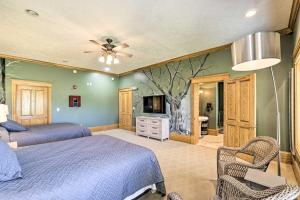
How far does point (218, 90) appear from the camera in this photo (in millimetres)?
7055

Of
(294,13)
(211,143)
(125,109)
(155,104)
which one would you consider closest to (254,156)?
(294,13)

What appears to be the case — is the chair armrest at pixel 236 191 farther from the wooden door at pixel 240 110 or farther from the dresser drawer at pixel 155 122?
the dresser drawer at pixel 155 122

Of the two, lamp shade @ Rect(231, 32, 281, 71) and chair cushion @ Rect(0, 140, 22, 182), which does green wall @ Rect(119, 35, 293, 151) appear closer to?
lamp shade @ Rect(231, 32, 281, 71)

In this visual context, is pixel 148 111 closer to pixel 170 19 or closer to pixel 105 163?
pixel 170 19

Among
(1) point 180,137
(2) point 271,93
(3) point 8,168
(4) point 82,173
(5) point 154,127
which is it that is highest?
(2) point 271,93

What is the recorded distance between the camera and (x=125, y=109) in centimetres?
764

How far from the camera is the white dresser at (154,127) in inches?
214

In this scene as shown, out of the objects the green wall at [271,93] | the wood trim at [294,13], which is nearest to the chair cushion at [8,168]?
the wood trim at [294,13]

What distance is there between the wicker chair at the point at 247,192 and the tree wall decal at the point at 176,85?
3891 mm

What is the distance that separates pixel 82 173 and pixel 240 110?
11.2 ft

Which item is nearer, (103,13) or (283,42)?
(103,13)

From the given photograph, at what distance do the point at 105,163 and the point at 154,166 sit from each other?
2.48ft

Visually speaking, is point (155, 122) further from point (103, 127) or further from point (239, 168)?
point (239, 168)

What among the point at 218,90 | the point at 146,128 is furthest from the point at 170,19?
the point at 218,90
